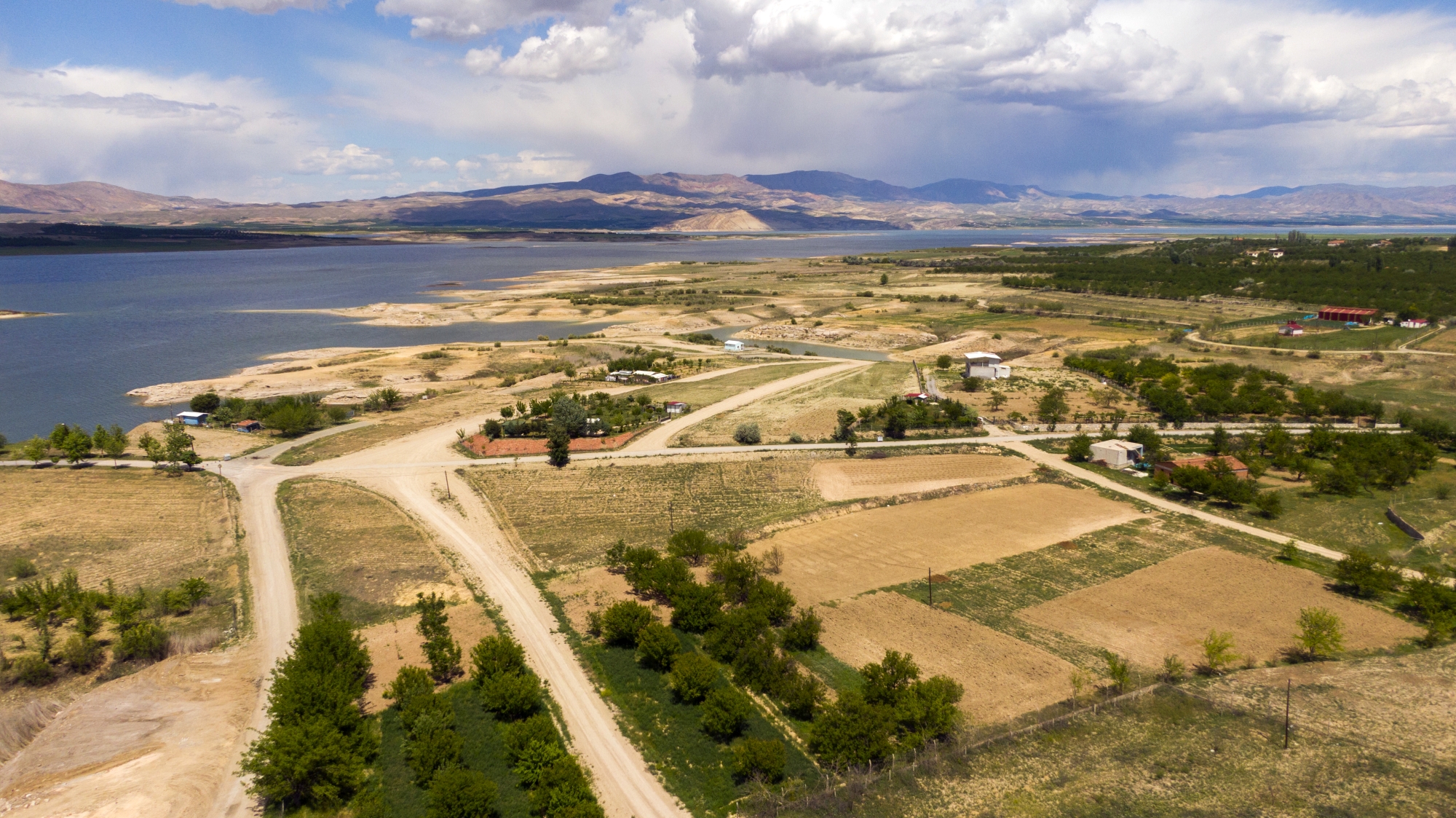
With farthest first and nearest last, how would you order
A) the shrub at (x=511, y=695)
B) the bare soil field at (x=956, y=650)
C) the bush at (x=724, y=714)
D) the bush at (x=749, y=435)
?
1. the bush at (x=749, y=435)
2. the bare soil field at (x=956, y=650)
3. the shrub at (x=511, y=695)
4. the bush at (x=724, y=714)

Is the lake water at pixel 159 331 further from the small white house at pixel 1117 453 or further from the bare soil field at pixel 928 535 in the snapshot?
the bare soil field at pixel 928 535

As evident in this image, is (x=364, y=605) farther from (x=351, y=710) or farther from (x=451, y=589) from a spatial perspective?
(x=351, y=710)

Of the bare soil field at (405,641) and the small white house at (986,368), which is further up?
the small white house at (986,368)

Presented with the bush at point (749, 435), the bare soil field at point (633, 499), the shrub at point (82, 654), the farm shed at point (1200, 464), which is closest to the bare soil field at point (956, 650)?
the bare soil field at point (633, 499)

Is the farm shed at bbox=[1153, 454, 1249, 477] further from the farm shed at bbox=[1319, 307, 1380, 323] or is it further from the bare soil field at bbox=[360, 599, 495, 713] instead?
the farm shed at bbox=[1319, 307, 1380, 323]

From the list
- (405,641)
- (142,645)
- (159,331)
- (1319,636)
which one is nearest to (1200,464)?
(1319,636)

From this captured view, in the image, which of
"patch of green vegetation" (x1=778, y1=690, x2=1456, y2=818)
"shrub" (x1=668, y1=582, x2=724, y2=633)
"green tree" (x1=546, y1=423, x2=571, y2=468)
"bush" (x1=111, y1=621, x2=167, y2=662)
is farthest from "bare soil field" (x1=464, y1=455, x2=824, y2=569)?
"patch of green vegetation" (x1=778, y1=690, x2=1456, y2=818)

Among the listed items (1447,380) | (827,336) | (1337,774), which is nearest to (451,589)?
(1337,774)
